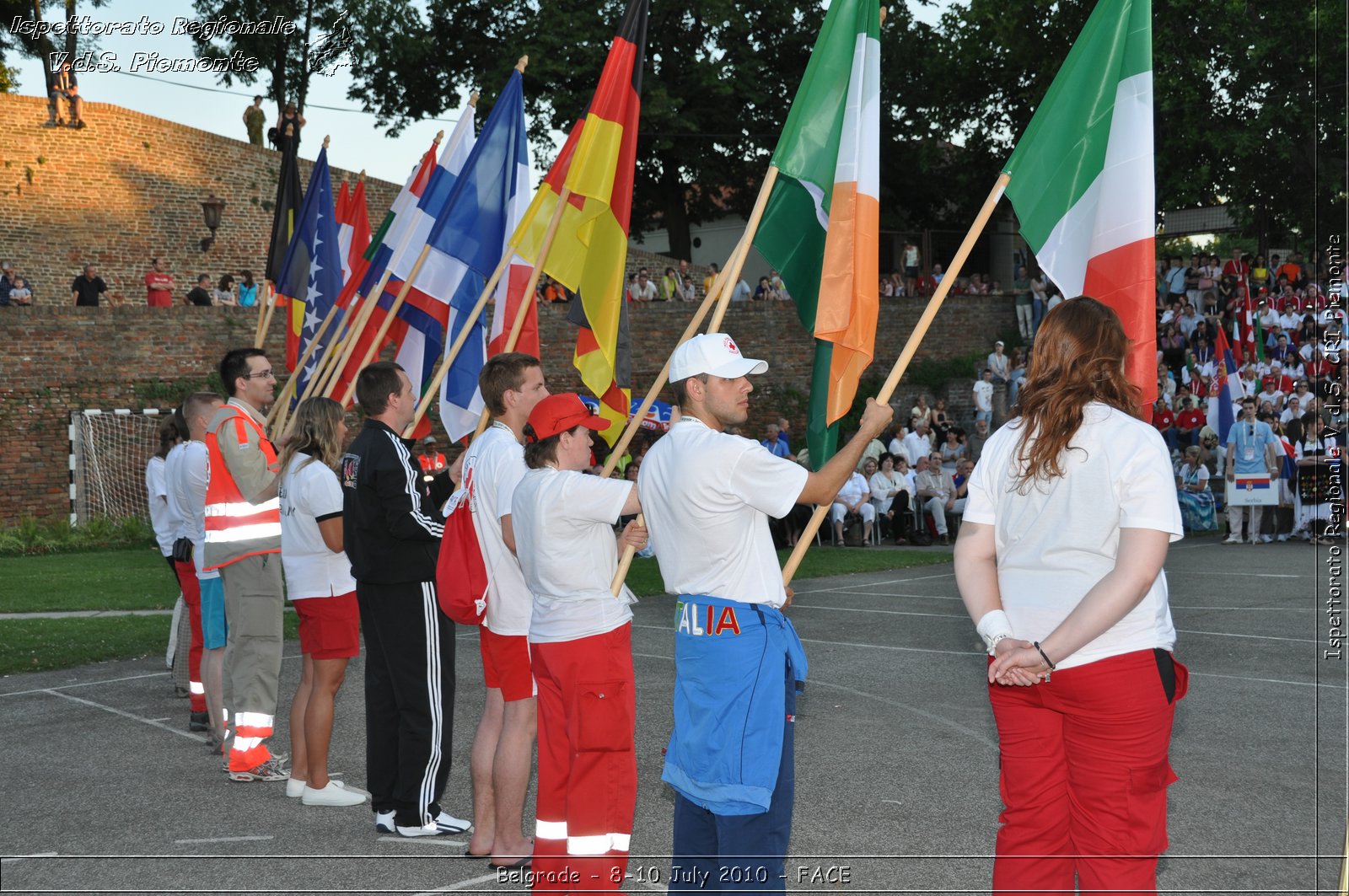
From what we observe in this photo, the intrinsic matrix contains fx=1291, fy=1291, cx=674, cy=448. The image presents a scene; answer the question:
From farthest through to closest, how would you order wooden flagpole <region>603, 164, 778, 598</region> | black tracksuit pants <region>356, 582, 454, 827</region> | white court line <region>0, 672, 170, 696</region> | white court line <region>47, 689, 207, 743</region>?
white court line <region>0, 672, 170, 696</region>, white court line <region>47, 689, 207, 743</region>, black tracksuit pants <region>356, 582, 454, 827</region>, wooden flagpole <region>603, 164, 778, 598</region>

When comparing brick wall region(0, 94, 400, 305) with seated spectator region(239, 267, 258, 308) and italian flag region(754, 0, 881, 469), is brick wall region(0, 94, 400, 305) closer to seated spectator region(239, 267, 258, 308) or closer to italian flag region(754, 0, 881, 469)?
seated spectator region(239, 267, 258, 308)

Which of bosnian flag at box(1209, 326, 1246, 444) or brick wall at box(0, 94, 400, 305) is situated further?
brick wall at box(0, 94, 400, 305)

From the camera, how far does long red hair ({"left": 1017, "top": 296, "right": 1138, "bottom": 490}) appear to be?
358 centimetres

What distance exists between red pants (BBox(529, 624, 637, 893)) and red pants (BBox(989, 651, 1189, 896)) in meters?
1.49

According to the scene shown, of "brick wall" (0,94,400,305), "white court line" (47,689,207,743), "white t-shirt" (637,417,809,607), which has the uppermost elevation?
"brick wall" (0,94,400,305)

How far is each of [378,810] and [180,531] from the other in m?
3.71

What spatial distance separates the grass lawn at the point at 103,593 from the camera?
37.1 feet

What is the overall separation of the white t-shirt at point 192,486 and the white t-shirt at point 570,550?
355 centimetres

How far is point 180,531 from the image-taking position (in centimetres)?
883

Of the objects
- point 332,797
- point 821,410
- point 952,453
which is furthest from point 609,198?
point 952,453

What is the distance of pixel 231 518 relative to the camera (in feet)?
22.7

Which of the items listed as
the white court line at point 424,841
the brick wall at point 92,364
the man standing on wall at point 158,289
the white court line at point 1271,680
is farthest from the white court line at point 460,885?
the man standing on wall at point 158,289

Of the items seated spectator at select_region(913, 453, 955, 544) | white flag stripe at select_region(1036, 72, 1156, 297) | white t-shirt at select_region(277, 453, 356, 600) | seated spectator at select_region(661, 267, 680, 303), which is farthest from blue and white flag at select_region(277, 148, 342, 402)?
seated spectator at select_region(661, 267, 680, 303)

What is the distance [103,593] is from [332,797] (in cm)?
1057
